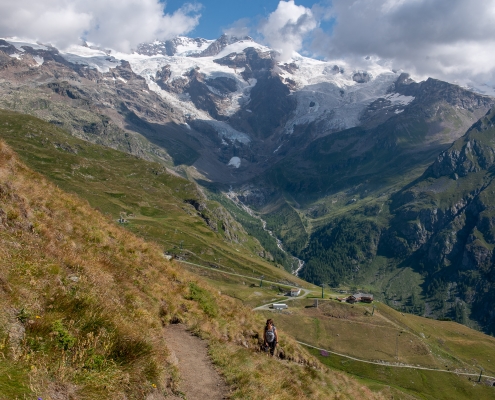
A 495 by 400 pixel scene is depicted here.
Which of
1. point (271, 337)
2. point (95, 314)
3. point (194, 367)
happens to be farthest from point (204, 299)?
point (95, 314)

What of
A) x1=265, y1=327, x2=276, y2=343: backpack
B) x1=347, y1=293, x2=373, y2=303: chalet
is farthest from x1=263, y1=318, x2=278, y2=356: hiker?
x1=347, y1=293, x2=373, y2=303: chalet

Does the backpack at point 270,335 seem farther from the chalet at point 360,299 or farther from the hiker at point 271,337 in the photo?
the chalet at point 360,299

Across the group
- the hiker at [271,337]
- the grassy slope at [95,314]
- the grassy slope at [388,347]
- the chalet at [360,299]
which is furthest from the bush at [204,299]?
the chalet at [360,299]

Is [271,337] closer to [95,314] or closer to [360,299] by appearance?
[95,314]

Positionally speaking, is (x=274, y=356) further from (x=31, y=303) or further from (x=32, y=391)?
(x=32, y=391)

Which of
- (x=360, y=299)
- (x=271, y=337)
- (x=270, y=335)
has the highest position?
(x=270, y=335)

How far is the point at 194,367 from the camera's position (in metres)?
15.2

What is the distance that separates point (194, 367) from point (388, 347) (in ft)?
442

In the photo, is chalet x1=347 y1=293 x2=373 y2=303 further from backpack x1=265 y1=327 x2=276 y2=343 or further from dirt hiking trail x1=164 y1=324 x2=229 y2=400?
dirt hiking trail x1=164 y1=324 x2=229 y2=400

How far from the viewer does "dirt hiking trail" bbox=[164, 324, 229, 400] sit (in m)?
13.3

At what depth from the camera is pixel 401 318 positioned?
161 metres

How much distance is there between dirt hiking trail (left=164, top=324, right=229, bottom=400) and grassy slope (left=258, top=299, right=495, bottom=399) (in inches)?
4263

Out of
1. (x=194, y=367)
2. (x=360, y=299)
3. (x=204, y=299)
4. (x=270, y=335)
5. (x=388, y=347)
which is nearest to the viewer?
(x=194, y=367)

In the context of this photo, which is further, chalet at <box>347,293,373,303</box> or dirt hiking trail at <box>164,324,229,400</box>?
chalet at <box>347,293,373,303</box>
